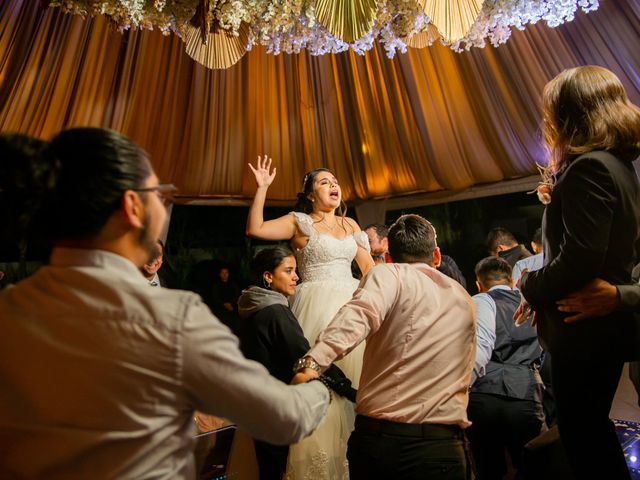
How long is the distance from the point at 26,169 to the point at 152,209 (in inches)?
8.1

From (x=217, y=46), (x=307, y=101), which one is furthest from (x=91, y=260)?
(x=307, y=101)

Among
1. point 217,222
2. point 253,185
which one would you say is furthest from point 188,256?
point 253,185

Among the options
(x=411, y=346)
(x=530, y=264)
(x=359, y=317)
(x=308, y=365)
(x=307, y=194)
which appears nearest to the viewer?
(x=308, y=365)

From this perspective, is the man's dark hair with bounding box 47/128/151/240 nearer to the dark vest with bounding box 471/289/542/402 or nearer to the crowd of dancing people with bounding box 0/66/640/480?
the crowd of dancing people with bounding box 0/66/640/480

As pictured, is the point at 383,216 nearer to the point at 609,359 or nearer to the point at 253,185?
the point at 253,185

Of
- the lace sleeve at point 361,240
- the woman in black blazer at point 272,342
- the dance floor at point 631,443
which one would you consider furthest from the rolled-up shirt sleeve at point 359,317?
the dance floor at point 631,443

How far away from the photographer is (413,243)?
173 cm

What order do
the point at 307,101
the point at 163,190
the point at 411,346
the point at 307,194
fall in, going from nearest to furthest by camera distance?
the point at 163,190, the point at 411,346, the point at 307,194, the point at 307,101

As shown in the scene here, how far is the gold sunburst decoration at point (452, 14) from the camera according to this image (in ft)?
8.98

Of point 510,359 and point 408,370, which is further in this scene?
point 510,359

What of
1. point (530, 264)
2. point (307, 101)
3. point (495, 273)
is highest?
point (307, 101)

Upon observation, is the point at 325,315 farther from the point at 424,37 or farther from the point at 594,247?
the point at 424,37

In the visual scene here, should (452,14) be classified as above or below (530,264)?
above

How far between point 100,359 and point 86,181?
0.95 ft
